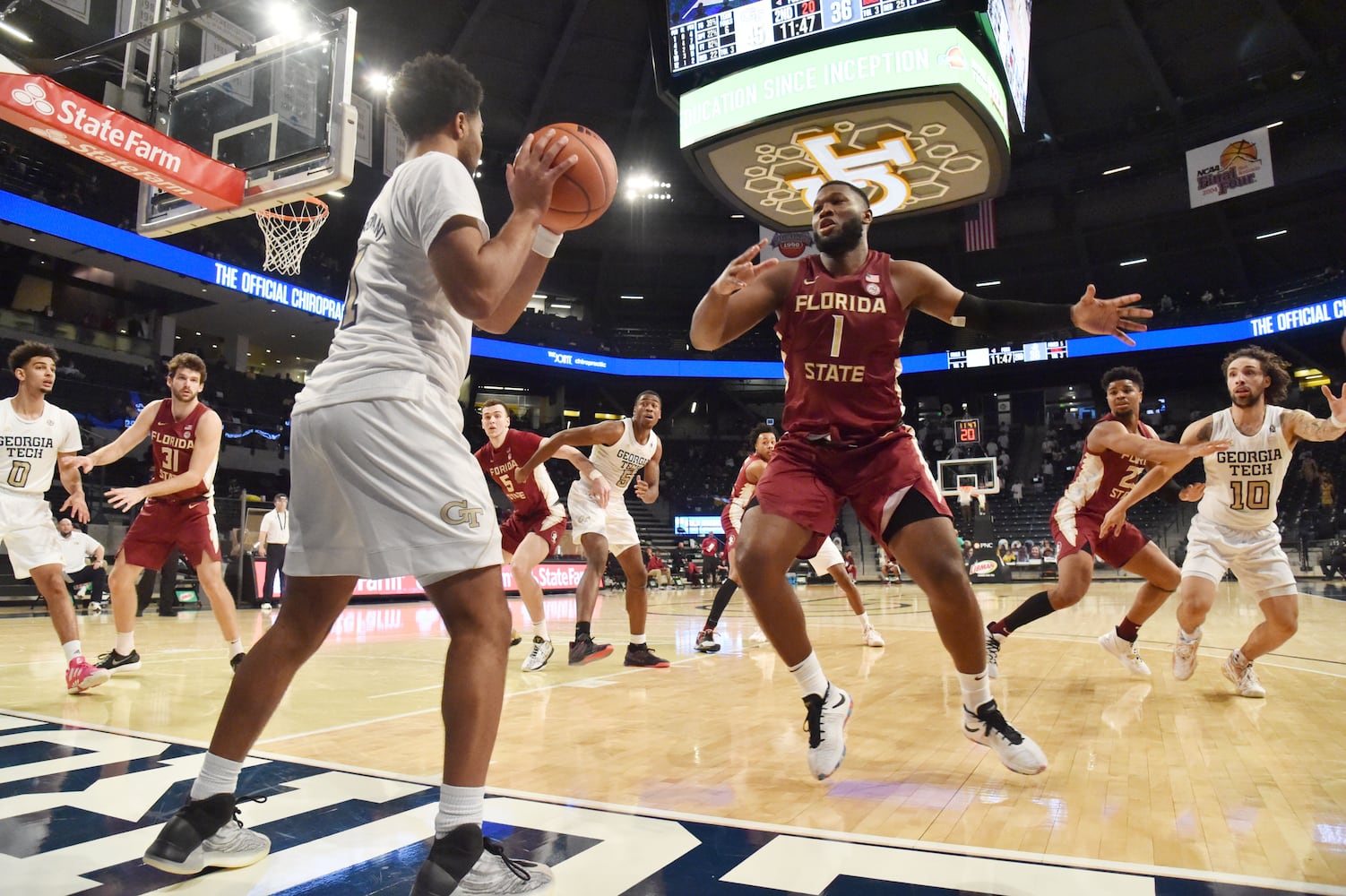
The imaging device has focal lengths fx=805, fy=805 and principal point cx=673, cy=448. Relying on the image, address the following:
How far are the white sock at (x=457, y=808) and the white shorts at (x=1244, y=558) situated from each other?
4.99 meters

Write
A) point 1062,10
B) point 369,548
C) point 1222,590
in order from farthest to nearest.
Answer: point 1062,10
point 1222,590
point 369,548

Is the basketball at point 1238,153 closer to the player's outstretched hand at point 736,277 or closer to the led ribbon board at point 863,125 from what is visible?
the led ribbon board at point 863,125

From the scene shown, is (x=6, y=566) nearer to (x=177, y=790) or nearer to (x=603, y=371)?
(x=177, y=790)

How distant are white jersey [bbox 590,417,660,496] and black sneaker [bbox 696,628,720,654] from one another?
5.46 ft

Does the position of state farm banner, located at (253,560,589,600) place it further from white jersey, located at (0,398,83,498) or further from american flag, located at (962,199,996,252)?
american flag, located at (962,199,996,252)

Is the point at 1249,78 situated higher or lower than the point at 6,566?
higher

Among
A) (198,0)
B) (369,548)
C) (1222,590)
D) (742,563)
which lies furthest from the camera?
(1222,590)

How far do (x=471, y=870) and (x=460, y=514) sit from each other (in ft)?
2.79

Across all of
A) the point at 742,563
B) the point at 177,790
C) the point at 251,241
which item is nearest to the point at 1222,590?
the point at 742,563

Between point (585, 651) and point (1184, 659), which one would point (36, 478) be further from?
point (1184, 659)

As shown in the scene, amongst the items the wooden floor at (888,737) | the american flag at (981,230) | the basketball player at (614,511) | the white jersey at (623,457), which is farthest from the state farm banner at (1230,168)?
the basketball player at (614,511)

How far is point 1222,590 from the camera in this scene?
1877cm

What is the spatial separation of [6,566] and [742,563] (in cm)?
1463

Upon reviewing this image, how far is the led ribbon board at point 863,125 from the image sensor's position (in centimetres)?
883
